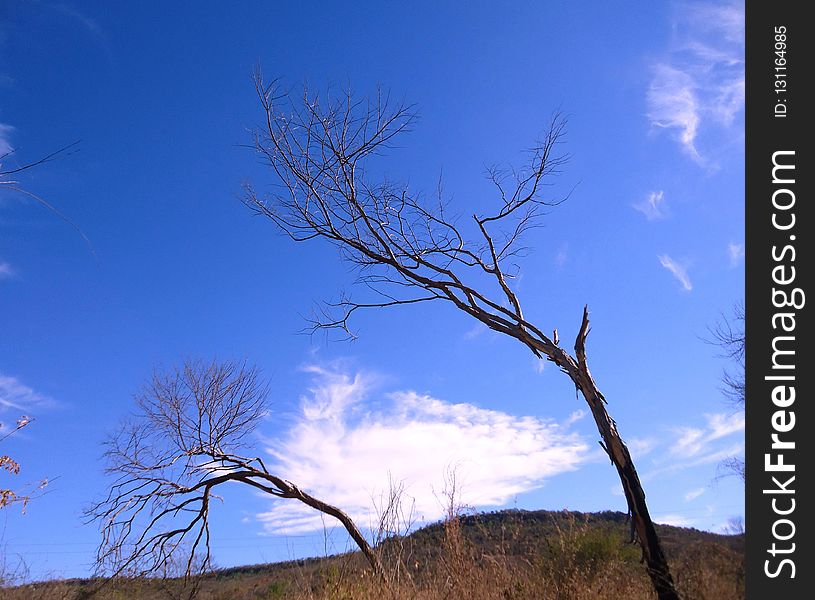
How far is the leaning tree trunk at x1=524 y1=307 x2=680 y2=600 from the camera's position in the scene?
19.8 ft

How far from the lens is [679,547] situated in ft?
20.9

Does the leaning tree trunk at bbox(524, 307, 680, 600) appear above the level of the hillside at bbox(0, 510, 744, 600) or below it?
above

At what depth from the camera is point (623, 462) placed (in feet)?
22.4

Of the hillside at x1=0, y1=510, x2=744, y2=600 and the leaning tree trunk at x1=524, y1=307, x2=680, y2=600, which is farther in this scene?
the leaning tree trunk at x1=524, y1=307, x2=680, y2=600

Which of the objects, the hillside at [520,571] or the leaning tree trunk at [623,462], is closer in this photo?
the hillside at [520,571]

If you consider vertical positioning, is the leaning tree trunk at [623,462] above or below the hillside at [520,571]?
above

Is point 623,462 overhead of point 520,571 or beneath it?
overhead

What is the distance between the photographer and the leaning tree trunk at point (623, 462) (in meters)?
6.05

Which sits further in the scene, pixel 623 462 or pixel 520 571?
pixel 520 571
